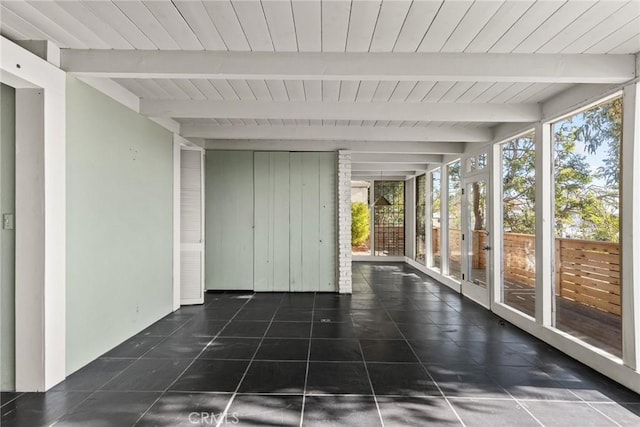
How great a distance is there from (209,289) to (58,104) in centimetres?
409

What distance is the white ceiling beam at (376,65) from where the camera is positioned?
2627mm

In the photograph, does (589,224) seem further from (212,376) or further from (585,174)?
(212,376)

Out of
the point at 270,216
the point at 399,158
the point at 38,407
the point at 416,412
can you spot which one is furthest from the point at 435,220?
the point at 38,407

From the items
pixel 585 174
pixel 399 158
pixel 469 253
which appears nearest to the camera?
pixel 585 174

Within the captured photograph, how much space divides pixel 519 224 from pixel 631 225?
199cm

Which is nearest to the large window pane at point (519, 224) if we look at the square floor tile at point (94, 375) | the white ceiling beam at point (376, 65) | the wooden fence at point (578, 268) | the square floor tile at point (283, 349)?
the wooden fence at point (578, 268)

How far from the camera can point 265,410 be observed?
2375 mm

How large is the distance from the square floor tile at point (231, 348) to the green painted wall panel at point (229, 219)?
94.4 inches

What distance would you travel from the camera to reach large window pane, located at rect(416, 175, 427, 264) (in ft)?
28.9

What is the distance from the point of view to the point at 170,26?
231 cm

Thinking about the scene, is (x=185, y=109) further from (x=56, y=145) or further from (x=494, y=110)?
(x=494, y=110)

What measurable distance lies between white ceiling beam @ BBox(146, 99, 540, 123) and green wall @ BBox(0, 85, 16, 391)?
1520mm

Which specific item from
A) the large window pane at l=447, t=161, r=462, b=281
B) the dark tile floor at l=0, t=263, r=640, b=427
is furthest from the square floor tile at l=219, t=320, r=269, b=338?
the large window pane at l=447, t=161, r=462, b=281

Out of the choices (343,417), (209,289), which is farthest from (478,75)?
(209,289)
